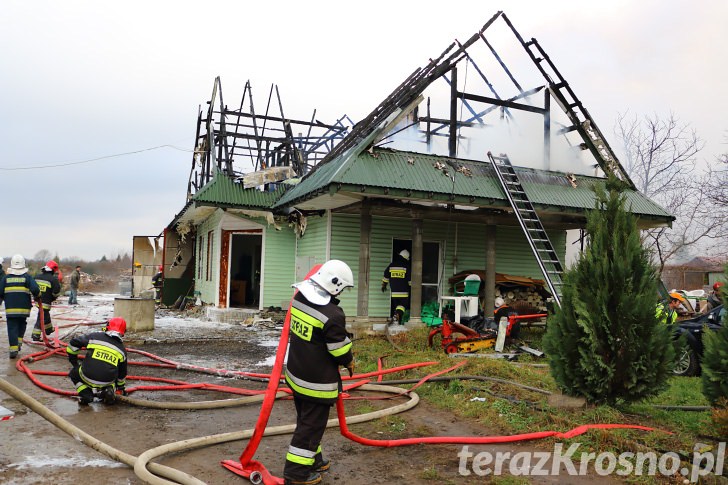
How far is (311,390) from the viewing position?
4062 mm

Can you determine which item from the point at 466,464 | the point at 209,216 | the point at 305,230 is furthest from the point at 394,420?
the point at 209,216

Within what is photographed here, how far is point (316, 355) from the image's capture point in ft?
13.5

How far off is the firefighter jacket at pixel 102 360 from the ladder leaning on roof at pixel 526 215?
7.53 meters

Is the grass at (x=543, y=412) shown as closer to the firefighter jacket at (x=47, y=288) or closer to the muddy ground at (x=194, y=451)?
the muddy ground at (x=194, y=451)

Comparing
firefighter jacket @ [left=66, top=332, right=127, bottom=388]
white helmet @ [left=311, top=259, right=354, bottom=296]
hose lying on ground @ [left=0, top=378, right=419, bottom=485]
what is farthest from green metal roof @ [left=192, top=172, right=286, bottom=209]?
white helmet @ [left=311, top=259, right=354, bottom=296]

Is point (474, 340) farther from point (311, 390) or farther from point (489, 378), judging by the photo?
point (311, 390)

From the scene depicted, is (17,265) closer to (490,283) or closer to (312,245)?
(312,245)

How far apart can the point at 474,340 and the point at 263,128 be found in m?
12.9

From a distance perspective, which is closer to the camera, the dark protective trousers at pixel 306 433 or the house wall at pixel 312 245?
the dark protective trousers at pixel 306 433

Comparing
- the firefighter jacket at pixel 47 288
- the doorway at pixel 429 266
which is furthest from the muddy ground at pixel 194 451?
the doorway at pixel 429 266

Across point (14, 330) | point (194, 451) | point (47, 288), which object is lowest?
point (194, 451)

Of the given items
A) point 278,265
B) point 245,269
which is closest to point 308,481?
point 278,265

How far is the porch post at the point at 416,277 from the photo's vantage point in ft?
39.3

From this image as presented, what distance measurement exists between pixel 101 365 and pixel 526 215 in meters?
9.18
